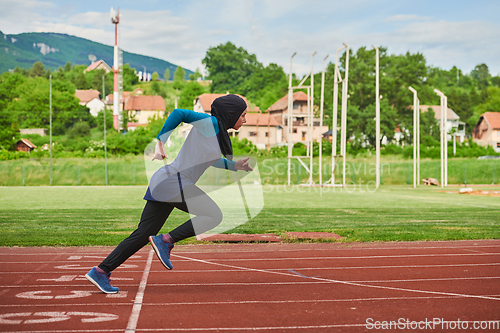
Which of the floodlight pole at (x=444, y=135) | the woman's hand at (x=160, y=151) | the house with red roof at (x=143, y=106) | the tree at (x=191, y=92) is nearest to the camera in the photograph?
the woman's hand at (x=160, y=151)

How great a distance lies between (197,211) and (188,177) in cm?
42

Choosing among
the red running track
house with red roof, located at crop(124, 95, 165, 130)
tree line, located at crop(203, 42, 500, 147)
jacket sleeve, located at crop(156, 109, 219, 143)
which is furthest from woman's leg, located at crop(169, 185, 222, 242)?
house with red roof, located at crop(124, 95, 165, 130)

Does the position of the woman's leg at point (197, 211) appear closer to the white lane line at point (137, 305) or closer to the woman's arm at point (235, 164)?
the woman's arm at point (235, 164)

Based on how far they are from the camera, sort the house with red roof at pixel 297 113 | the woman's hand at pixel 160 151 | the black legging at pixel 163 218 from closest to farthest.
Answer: the woman's hand at pixel 160 151
the black legging at pixel 163 218
the house with red roof at pixel 297 113

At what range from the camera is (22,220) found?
15.2 m

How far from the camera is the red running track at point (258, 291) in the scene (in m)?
4.77

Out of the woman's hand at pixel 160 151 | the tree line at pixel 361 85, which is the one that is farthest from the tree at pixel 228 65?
the woman's hand at pixel 160 151

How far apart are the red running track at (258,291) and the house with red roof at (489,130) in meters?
96.3

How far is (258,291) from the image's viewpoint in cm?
610

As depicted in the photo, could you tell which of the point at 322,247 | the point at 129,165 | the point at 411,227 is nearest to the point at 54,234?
the point at 322,247

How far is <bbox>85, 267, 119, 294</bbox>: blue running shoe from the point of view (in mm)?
5621

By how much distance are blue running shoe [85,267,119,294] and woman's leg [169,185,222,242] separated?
0.91 m

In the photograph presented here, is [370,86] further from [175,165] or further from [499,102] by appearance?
[175,165]

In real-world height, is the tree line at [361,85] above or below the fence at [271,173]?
above
